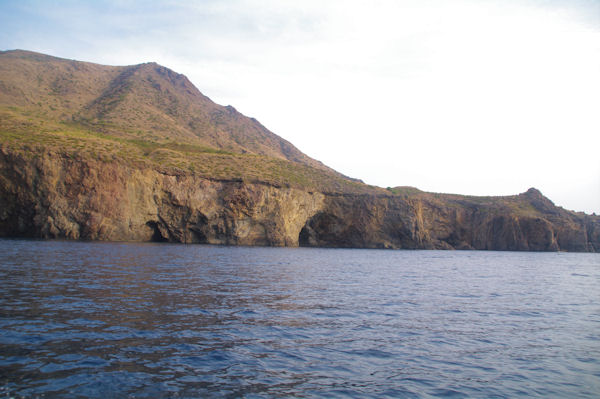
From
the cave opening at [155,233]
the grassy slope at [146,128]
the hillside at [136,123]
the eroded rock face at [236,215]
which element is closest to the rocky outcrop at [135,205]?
the cave opening at [155,233]

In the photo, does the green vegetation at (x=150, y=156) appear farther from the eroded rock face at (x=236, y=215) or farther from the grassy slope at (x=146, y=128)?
the eroded rock face at (x=236, y=215)

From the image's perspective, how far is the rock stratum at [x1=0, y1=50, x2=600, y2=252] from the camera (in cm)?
5219

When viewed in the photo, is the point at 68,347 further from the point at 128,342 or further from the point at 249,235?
the point at 249,235

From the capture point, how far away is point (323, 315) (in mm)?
14859

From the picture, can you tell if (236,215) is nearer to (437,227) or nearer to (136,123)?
(437,227)

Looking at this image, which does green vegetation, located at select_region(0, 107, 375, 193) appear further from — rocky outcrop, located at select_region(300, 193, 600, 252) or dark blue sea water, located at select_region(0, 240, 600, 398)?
dark blue sea water, located at select_region(0, 240, 600, 398)

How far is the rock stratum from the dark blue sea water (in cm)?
3559

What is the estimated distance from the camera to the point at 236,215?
2638 inches

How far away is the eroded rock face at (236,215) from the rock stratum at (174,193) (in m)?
0.17

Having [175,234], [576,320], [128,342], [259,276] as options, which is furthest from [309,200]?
[128,342]

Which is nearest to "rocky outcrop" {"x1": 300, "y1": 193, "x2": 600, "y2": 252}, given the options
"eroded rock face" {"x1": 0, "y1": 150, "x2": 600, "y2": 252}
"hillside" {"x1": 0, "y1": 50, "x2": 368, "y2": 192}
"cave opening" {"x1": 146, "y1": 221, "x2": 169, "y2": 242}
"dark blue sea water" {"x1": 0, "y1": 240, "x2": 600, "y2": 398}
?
"eroded rock face" {"x1": 0, "y1": 150, "x2": 600, "y2": 252}

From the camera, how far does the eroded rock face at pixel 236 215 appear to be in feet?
168

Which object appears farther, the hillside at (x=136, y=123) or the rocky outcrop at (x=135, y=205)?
the hillside at (x=136, y=123)

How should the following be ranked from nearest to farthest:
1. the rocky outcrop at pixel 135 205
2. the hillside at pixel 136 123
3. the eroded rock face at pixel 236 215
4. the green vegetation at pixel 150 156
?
1. the rocky outcrop at pixel 135 205
2. the eroded rock face at pixel 236 215
3. the green vegetation at pixel 150 156
4. the hillside at pixel 136 123
